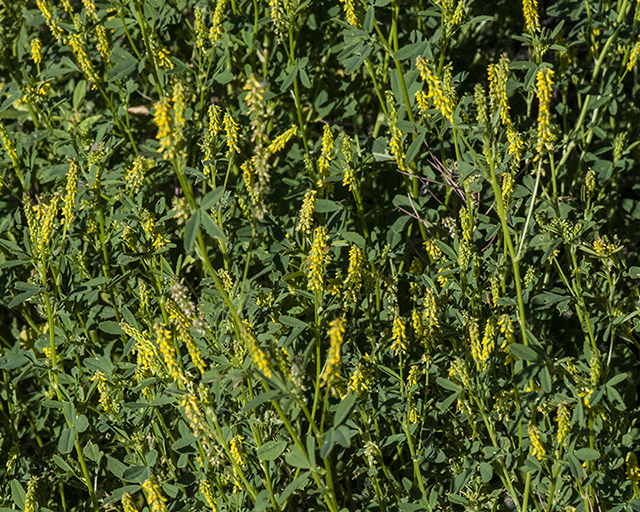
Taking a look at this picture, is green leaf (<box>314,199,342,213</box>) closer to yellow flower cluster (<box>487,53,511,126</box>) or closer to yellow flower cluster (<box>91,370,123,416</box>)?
yellow flower cluster (<box>487,53,511,126</box>)

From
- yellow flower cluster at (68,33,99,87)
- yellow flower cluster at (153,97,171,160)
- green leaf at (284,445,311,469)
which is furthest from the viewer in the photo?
yellow flower cluster at (68,33,99,87)

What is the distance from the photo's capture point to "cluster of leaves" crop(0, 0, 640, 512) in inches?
72.2

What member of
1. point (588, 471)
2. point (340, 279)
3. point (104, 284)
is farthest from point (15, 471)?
point (588, 471)

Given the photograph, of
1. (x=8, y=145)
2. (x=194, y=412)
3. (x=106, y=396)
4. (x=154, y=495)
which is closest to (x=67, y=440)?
(x=106, y=396)

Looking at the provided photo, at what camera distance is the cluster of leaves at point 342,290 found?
1834 mm

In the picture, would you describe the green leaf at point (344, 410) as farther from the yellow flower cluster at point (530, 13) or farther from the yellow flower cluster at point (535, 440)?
the yellow flower cluster at point (530, 13)

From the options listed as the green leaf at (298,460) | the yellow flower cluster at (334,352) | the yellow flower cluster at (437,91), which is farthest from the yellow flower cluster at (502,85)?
the green leaf at (298,460)

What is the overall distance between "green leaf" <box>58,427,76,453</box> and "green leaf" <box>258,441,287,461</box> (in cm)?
68

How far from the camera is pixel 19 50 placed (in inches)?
115

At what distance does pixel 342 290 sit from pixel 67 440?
1.05 meters

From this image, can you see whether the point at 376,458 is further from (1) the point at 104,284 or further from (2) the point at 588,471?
(1) the point at 104,284

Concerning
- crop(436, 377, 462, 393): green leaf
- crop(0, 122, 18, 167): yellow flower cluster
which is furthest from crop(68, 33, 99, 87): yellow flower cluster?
crop(436, 377, 462, 393): green leaf

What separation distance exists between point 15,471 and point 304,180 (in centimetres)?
153

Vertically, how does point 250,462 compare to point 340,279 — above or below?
below
